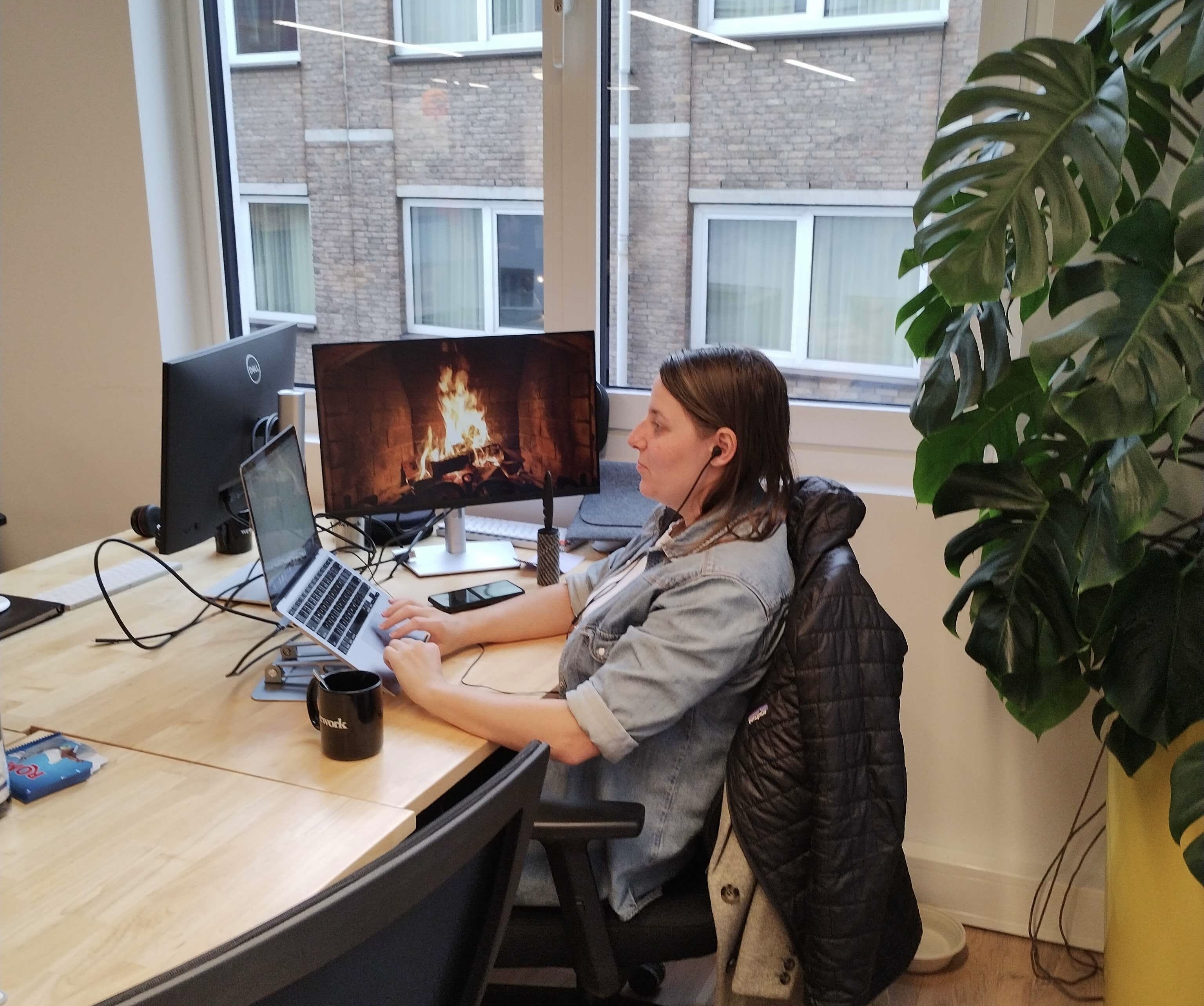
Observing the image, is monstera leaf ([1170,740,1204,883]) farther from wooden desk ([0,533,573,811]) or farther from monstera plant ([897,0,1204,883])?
wooden desk ([0,533,573,811])

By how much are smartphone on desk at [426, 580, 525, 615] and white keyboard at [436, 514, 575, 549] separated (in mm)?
316

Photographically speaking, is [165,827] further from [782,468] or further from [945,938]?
[945,938]

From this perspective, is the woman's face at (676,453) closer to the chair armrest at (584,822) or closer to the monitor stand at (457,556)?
the chair armrest at (584,822)

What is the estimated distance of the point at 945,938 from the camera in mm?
2344

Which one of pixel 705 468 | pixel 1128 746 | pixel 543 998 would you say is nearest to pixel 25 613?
pixel 543 998

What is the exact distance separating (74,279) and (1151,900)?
2.95 metres

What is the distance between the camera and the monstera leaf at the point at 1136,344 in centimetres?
140

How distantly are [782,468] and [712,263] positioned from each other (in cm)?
108

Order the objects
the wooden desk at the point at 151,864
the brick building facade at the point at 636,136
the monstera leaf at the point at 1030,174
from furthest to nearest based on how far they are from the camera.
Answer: the brick building facade at the point at 636,136 < the monstera leaf at the point at 1030,174 < the wooden desk at the point at 151,864

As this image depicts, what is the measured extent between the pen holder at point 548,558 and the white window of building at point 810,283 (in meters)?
0.78

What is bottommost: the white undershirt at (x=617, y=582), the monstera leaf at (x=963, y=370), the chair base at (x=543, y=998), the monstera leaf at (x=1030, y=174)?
the chair base at (x=543, y=998)

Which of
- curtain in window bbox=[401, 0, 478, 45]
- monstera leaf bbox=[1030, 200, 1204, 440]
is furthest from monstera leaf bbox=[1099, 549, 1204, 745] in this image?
curtain in window bbox=[401, 0, 478, 45]

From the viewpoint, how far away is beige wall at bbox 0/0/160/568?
2.93 m

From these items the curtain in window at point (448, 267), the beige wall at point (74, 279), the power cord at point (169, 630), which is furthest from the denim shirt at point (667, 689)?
the beige wall at point (74, 279)
